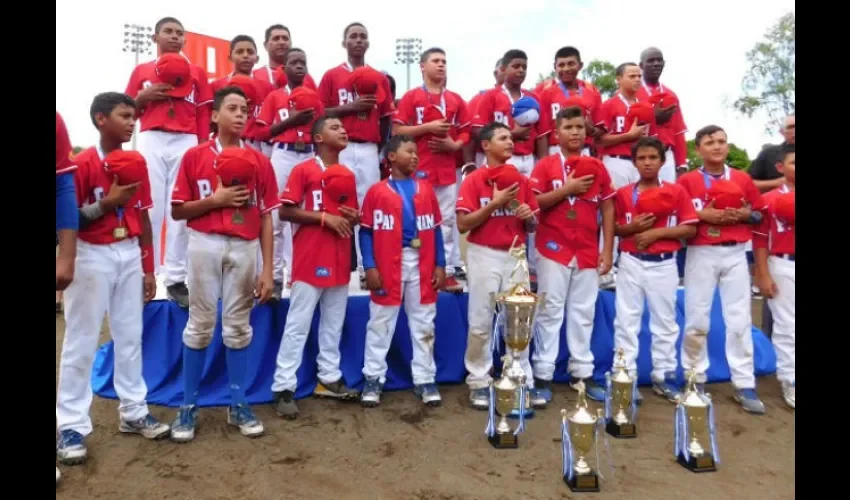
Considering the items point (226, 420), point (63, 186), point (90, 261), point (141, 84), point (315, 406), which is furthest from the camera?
point (141, 84)

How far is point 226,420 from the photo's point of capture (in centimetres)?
438

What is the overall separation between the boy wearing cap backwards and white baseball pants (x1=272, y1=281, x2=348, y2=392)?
0.97 m

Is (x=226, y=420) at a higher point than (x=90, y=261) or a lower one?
lower

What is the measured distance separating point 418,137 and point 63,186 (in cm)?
330

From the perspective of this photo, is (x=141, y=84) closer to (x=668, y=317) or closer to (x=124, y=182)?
(x=124, y=182)

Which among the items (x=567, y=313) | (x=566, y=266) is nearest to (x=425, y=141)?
(x=566, y=266)

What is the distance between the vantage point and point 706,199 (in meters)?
4.88

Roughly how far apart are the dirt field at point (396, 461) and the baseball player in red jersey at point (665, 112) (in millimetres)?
2909

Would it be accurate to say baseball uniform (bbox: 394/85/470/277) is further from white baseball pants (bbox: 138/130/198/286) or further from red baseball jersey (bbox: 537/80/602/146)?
white baseball pants (bbox: 138/130/198/286)

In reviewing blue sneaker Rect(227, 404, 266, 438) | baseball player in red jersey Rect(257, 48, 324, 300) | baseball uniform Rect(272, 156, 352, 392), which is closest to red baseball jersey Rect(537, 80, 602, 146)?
baseball player in red jersey Rect(257, 48, 324, 300)

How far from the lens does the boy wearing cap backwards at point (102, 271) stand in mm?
3572

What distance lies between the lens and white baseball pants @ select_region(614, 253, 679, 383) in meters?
4.80

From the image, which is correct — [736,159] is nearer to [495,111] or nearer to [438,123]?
[495,111]

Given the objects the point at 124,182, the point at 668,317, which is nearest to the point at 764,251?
the point at 668,317
